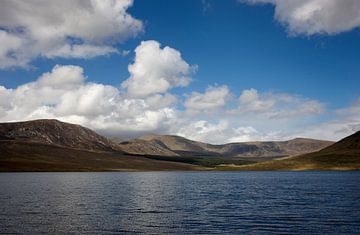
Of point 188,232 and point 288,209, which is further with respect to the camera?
point 288,209

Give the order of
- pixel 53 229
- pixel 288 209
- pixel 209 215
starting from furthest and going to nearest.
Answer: pixel 288 209 < pixel 209 215 < pixel 53 229

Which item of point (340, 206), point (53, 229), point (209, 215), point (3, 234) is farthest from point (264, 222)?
point (3, 234)

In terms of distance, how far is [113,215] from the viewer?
60.9 m

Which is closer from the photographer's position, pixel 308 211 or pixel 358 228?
pixel 358 228

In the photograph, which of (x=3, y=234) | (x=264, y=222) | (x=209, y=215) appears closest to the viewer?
(x=3, y=234)

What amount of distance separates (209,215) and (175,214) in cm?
548

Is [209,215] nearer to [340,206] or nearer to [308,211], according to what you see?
[308,211]

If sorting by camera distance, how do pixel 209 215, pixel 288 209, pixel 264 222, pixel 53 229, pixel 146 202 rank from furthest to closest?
pixel 146 202
pixel 288 209
pixel 209 215
pixel 264 222
pixel 53 229

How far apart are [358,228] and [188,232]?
20147 millimetres

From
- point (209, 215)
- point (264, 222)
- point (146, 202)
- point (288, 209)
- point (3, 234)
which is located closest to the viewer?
point (3, 234)

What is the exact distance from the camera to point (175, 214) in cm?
6203

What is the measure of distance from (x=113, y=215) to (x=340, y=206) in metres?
38.1

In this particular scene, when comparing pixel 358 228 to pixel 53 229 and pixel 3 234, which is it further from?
pixel 3 234

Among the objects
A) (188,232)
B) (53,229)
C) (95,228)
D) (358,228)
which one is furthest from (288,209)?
(53,229)
